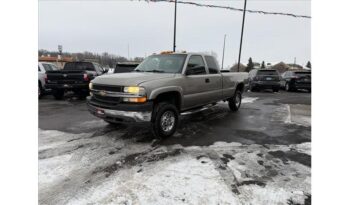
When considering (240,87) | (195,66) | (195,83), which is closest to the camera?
(195,83)

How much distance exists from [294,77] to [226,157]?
50.6ft

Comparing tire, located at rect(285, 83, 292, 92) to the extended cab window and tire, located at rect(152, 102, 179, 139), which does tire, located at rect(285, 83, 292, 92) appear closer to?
the extended cab window

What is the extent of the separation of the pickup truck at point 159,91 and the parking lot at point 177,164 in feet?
1.74

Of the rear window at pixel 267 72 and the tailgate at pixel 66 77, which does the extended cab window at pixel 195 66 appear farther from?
the rear window at pixel 267 72

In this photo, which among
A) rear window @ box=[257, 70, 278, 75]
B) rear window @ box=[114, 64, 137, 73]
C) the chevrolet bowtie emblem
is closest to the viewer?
the chevrolet bowtie emblem

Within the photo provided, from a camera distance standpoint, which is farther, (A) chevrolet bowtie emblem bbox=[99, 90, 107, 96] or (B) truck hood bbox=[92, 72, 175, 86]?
(A) chevrolet bowtie emblem bbox=[99, 90, 107, 96]

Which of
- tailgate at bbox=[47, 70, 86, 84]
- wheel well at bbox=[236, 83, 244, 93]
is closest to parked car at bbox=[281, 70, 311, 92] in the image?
wheel well at bbox=[236, 83, 244, 93]

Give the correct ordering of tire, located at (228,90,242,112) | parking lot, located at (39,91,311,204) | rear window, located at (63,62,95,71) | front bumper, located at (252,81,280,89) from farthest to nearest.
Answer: front bumper, located at (252,81,280,89) < rear window, located at (63,62,95,71) < tire, located at (228,90,242,112) < parking lot, located at (39,91,311,204)

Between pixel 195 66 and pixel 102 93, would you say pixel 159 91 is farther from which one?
pixel 195 66

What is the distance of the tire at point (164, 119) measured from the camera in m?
4.58

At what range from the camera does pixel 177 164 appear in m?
3.62

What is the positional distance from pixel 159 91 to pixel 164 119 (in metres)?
0.62

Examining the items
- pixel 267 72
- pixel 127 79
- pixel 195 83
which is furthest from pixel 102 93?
pixel 267 72

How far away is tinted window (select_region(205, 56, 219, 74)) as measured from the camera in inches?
250
